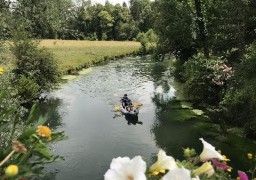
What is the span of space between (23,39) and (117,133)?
12.8m

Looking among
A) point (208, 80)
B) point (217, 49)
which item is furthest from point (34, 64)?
point (217, 49)

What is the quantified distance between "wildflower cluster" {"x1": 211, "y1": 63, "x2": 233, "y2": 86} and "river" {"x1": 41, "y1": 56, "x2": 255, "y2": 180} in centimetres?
299

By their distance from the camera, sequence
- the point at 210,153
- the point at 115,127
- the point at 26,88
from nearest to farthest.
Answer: the point at 210,153, the point at 115,127, the point at 26,88

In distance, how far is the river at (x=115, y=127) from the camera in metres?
18.3

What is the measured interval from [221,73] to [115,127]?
841 centimetres

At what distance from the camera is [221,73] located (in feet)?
84.7

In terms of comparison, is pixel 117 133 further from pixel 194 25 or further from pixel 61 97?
pixel 194 25

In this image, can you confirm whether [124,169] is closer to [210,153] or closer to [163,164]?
[163,164]

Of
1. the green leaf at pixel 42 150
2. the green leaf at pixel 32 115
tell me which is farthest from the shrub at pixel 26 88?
the green leaf at pixel 42 150

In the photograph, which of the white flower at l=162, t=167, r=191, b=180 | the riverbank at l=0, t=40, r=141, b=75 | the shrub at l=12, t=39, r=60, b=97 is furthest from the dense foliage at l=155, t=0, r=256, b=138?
the white flower at l=162, t=167, r=191, b=180

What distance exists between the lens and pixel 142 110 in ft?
90.4

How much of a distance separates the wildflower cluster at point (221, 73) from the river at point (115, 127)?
299 cm

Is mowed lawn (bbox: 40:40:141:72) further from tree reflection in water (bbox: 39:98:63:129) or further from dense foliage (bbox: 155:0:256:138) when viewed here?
dense foliage (bbox: 155:0:256:138)

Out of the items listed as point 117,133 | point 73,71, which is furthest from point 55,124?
Answer: point 73,71
